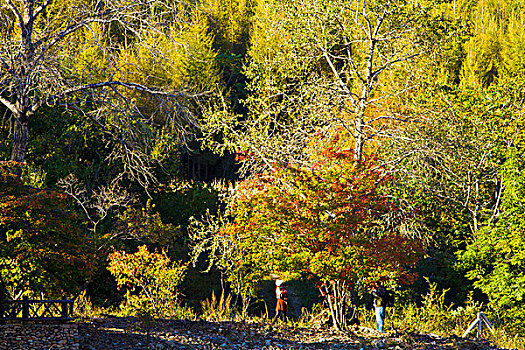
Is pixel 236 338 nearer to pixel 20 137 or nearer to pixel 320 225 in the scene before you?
pixel 320 225

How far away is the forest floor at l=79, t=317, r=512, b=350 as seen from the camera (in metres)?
7.41

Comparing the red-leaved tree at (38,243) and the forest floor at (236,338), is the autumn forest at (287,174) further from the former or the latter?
the forest floor at (236,338)

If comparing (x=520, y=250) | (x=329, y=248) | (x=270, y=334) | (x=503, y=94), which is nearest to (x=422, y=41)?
(x=503, y=94)

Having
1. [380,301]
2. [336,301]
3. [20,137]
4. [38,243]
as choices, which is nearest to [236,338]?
[336,301]

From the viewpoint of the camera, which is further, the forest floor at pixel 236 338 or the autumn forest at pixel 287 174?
the autumn forest at pixel 287 174

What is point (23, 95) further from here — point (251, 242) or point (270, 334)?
point (270, 334)

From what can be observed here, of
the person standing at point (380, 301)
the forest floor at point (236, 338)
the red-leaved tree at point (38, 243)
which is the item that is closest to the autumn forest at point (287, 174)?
the red-leaved tree at point (38, 243)

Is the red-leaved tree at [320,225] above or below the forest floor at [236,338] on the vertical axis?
above

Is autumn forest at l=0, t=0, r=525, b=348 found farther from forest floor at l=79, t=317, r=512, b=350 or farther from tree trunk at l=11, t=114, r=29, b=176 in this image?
forest floor at l=79, t=317, r=512, b=350

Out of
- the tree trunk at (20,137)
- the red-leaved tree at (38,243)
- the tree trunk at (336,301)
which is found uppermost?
the tree trunk at (20,137)

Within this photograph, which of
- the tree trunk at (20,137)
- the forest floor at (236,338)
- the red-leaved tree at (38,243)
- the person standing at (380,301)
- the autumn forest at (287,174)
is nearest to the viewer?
the red-leaved tree at (38,243)

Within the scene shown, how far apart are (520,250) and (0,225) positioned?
8.70 metres

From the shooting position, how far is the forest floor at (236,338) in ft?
24.3

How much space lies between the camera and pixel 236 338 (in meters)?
7.97
